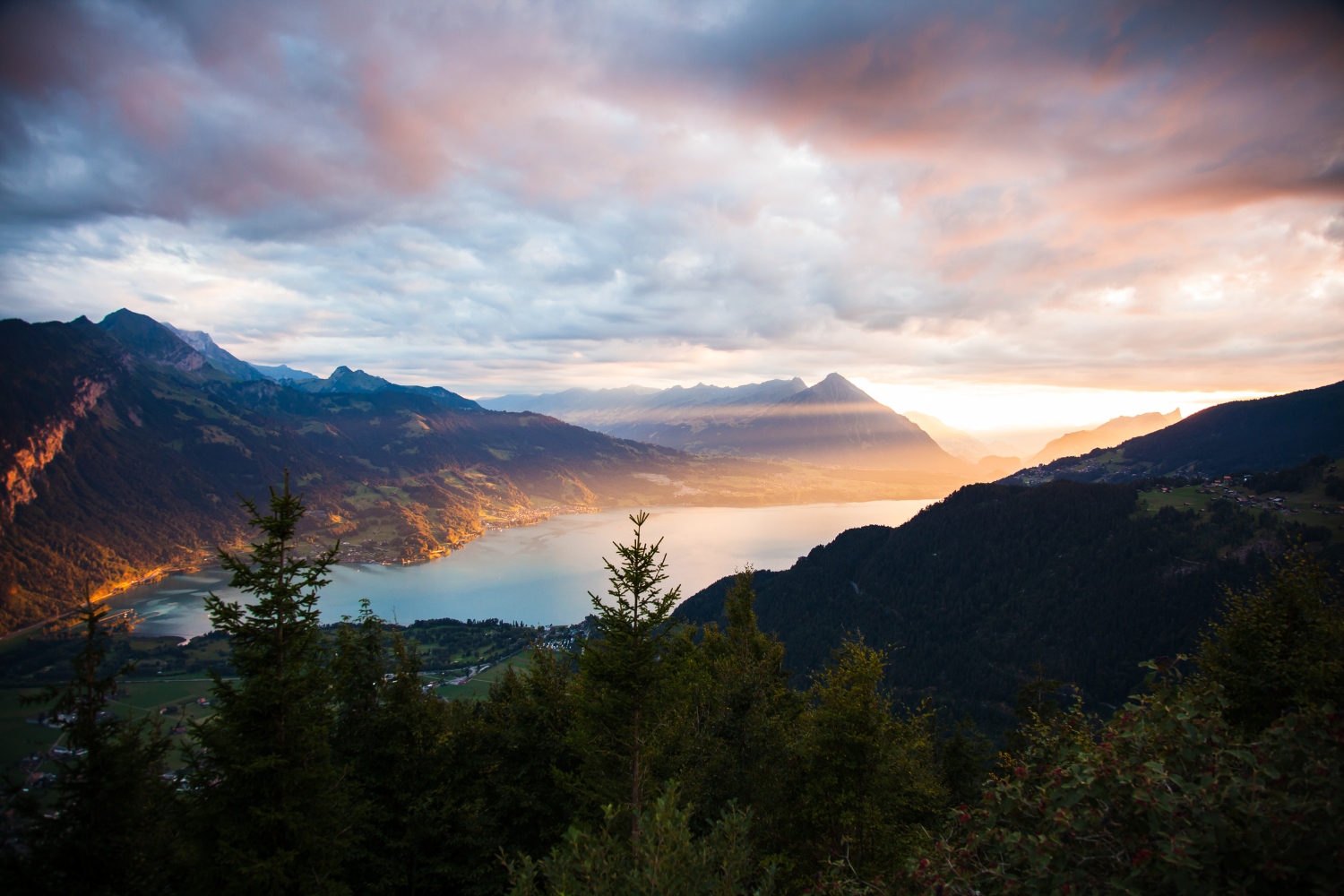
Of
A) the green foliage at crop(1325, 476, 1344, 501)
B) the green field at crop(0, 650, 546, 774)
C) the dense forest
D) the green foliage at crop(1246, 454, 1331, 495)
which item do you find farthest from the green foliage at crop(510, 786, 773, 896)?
the green foliage at crop(1246, 454, 1331, 495)

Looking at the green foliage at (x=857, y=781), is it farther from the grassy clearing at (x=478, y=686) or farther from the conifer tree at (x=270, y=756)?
the grassy clearing at (x=478, y=686)

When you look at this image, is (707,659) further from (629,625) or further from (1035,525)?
(1035,525)

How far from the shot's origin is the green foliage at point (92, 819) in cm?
1145

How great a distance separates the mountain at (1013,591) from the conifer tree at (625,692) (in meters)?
77.6

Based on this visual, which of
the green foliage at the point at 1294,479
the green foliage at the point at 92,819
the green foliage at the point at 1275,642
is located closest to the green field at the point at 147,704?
the green foliage at the point at 92,819

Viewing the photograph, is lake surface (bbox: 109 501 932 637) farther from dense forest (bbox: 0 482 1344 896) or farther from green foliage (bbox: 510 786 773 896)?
green foliage (bbox: 510 786 773 896)

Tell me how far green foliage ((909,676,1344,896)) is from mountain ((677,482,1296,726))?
274 ft

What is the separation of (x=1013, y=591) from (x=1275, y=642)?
100424 millimetres

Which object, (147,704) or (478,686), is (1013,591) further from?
(147,704)

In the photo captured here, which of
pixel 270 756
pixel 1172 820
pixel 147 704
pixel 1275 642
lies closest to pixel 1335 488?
pixel 1275 642

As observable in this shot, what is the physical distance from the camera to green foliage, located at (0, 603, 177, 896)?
37.6 ft

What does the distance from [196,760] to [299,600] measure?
378 cm

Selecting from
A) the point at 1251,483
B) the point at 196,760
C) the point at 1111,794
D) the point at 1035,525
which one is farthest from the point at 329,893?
the point at 1251,483

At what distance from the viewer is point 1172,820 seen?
443cm
